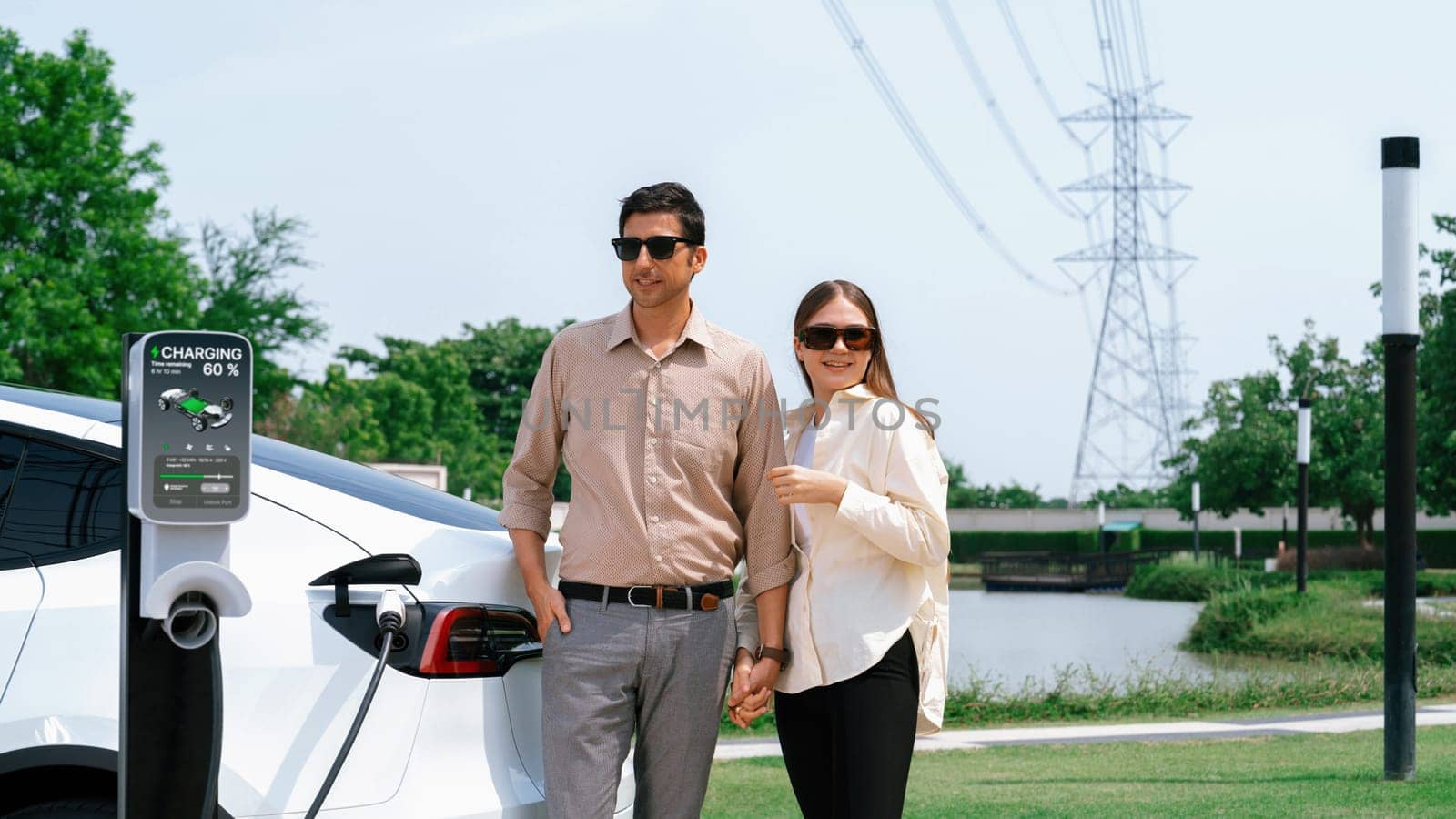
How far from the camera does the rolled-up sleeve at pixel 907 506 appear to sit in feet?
11.4

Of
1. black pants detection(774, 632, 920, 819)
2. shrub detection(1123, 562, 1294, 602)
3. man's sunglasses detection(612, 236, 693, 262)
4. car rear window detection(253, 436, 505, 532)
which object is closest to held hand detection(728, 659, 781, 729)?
black pants detection(774, 632, 920, 819)

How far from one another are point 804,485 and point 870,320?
524 millimetres

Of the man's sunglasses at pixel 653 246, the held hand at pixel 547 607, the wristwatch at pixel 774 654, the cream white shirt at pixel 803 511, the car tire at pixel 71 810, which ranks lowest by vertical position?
the car tire at pixel 71 810

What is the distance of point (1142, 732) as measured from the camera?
1032 centimetres

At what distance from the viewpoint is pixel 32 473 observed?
11.1 ft

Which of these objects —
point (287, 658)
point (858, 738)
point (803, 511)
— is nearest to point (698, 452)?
point (803, 511)

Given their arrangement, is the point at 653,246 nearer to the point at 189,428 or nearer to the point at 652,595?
the point at 652,595

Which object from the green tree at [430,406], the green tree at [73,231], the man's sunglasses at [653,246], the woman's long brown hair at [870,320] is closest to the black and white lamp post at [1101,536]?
the green tree at [430,406]

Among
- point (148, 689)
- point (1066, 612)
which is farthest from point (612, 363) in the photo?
point (1066, 612)

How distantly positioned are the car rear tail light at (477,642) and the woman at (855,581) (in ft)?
1.77

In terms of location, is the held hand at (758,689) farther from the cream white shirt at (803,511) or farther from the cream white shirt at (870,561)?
the cream white shirt at (803,511)

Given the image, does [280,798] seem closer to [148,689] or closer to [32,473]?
[148,689]

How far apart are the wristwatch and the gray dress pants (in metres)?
0.09

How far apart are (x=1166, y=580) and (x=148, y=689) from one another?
112 ft
